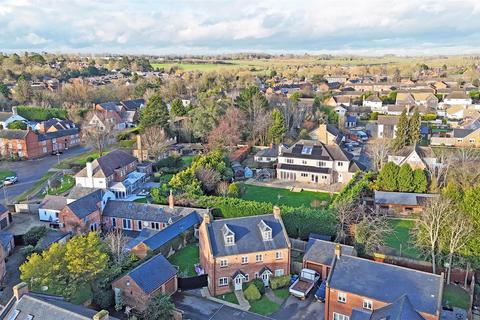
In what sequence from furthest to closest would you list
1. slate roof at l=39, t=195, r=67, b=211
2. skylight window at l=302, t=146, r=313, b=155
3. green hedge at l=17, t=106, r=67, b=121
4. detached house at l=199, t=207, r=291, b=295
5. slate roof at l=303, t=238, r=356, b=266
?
green hedge at l=17, t=106, r=67, b=121, skylight window at l=302, t=146, r=313, b=155, slate roof at l=39, t=195, r=67, b=211, slate roof at l=303, t=238, r=356, b=266, detached house at l=199, t=207, r=291, b=295

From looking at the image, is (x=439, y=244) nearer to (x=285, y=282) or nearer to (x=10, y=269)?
(x=285, y=282)

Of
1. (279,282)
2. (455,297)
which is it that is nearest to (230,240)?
(279,282)

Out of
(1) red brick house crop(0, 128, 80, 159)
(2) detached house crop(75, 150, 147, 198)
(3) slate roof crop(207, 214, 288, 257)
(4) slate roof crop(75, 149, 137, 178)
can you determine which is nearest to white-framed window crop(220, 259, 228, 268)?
(3) slate roof crop(207, 214, 288, 257)

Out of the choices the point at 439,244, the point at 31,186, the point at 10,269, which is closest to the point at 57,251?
the point at 10,269

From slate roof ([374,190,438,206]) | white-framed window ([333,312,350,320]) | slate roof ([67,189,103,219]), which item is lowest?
white-framed window ([333,312,350,320])

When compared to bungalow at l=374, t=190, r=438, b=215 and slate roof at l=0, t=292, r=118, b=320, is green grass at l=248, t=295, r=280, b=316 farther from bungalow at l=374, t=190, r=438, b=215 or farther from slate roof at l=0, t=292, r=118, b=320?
bungalow at l=374, t=190, r=438, b=215

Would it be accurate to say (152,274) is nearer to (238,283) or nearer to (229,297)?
(229,297)
